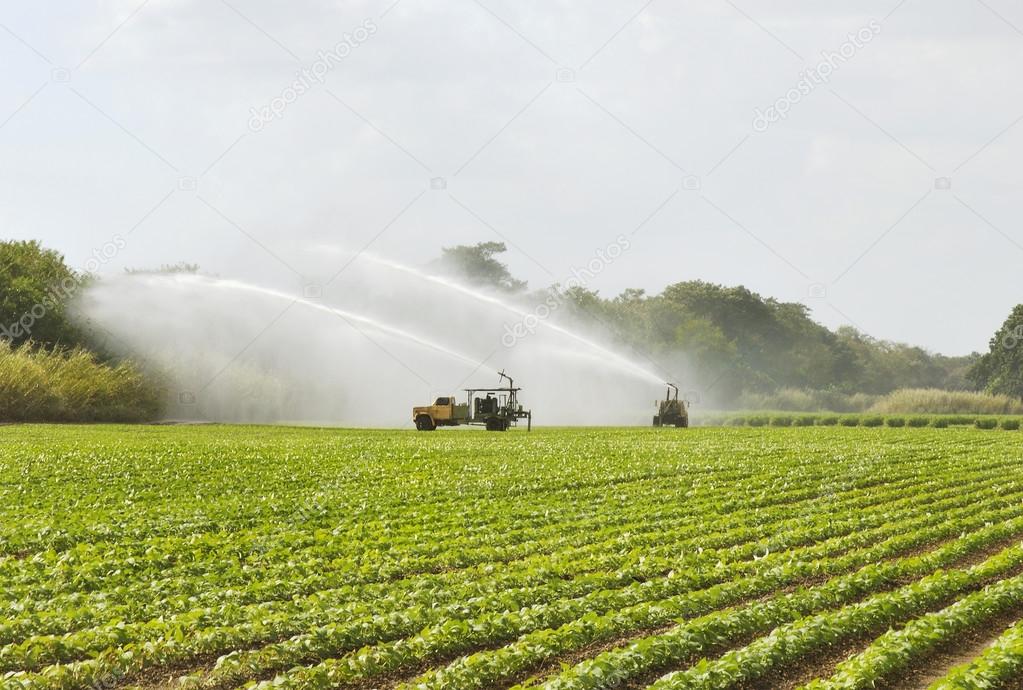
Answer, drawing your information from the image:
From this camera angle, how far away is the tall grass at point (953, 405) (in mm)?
73688

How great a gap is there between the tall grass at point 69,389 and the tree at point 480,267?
52.5 meters

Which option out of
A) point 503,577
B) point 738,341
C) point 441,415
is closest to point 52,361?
point 441,415

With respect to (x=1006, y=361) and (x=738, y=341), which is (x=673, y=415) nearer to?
(x=1006, y=361)

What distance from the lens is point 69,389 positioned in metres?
53.9

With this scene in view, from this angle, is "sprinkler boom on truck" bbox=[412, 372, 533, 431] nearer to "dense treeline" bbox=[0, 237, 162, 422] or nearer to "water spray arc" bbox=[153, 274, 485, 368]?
"water spray arc" bbox=[153, 274, 485, 368]

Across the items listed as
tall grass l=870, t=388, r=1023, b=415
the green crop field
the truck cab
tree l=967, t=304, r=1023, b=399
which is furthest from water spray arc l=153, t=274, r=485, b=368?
tree l=967, t=304, r=1023, b=399

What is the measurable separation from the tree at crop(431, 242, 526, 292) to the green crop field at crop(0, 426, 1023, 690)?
263 feet

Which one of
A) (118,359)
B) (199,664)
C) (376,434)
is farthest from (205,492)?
(118,359)

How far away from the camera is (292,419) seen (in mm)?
66875

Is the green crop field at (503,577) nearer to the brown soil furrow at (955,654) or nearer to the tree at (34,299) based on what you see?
the brown soil furrow at (955,654)

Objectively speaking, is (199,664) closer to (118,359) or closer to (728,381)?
(118,359)

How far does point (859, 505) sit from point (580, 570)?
10.0 metres

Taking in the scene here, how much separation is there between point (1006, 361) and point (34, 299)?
7778 cm

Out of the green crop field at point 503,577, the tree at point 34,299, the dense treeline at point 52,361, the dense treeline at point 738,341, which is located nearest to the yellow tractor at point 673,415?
the dense treeline at point 52,361
